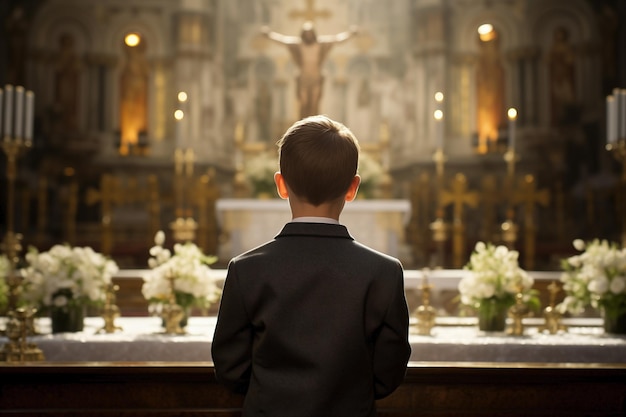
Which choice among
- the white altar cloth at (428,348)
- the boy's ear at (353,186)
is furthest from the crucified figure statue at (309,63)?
the boy's ear at (353,186)

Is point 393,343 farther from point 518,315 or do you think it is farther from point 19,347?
point 518,315

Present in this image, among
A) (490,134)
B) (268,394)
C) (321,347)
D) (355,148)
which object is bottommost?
(268,394)

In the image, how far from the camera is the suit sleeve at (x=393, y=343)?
187cm

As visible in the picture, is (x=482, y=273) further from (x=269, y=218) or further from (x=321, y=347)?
(x=269, y=218)

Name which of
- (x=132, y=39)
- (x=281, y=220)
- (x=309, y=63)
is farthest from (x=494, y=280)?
(x=132, y=39)

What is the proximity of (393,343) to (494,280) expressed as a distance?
2.54 m

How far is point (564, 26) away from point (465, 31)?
1.64m

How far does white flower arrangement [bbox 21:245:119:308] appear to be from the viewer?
436 centimetres

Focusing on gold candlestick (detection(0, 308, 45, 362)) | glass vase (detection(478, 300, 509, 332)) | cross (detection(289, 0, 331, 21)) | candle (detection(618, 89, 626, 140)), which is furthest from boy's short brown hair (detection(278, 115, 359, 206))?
cross (detection(289, 0, 331, 21))

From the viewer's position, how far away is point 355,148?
6.16 feet

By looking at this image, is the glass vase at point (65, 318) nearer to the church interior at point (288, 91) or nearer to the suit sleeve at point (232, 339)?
the suit sleeve at point (232, 339)

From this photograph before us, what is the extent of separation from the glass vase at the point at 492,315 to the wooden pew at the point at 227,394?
157cm

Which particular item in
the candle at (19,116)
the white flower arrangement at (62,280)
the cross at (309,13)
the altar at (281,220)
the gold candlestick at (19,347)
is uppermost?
the cross at (309,13)

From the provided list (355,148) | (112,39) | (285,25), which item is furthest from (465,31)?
(355,148)
